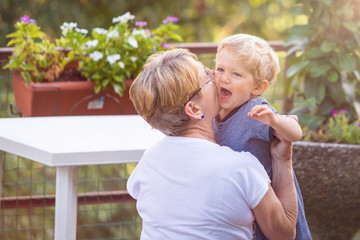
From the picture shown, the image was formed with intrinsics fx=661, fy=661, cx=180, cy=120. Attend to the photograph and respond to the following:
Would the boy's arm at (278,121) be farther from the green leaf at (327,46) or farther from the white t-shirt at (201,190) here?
the green leaf at (327,46)

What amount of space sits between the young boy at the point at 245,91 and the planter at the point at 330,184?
1213 millimetres

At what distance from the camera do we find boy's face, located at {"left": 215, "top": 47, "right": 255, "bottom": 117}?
67.7 inches

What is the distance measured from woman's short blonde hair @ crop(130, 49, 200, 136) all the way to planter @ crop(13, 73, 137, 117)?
1043mm

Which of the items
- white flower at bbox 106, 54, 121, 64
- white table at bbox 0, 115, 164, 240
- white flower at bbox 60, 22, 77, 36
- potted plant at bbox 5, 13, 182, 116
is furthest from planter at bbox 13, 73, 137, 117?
white table at bbox 0, 115, 164, 240

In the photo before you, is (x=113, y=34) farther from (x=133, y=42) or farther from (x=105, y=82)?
(x=105, y=82)

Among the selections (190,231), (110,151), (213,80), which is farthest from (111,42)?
(190,231)

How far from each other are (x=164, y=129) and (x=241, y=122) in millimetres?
201

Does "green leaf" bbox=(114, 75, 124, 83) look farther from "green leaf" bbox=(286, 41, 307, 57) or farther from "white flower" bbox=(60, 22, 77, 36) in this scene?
"green leaf" bbox=(286, 41, 307, 57)

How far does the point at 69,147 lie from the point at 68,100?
2.51 feet

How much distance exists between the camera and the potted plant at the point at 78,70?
2682 millimetres

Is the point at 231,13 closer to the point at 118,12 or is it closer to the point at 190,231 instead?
the point at 118,12

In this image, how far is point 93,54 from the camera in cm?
272

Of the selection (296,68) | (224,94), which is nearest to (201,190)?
(224,94)

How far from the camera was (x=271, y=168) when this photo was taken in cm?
175
